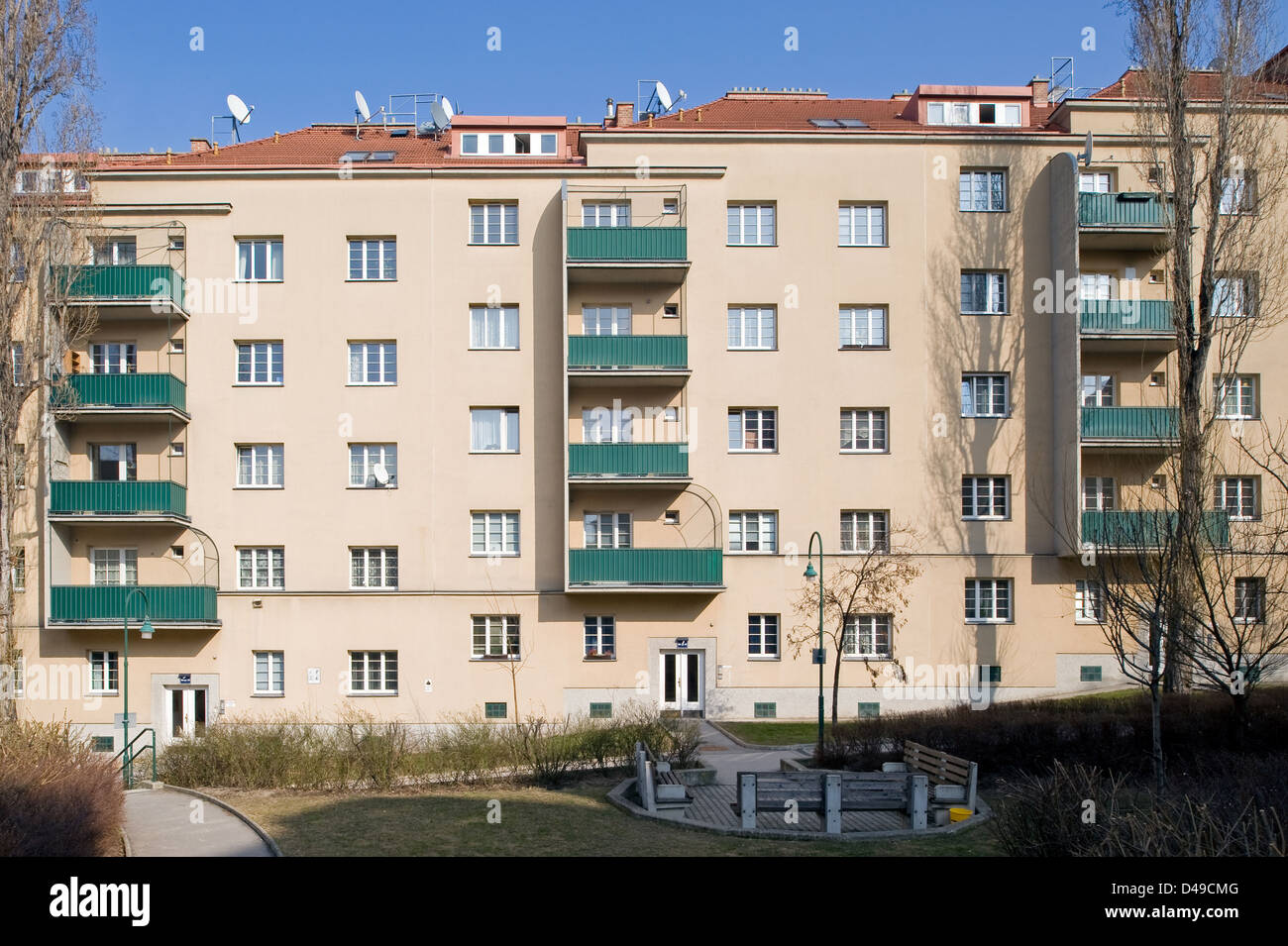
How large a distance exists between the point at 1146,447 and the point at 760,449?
1225cm

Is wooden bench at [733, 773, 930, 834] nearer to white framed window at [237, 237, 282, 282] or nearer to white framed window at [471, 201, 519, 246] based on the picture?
white framed window at [471, 201, 519, 246]

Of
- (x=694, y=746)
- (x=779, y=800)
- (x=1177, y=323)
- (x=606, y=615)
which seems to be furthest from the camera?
(x=606, y=615)

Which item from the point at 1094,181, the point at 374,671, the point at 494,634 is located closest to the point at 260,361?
the point at 374,671

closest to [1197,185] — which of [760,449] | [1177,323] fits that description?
[1177,323]

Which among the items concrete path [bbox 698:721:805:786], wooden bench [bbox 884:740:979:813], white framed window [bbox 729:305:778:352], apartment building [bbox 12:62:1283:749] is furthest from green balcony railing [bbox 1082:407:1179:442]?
wooden bench [bbox 884:740:979:813]

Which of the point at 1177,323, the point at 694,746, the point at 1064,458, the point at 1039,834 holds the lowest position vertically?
the point at 694,746

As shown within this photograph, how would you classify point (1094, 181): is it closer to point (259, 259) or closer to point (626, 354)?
point (626, 354)

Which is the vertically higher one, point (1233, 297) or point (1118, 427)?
point (1233, 297)

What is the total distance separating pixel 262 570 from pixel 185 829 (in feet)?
59.0

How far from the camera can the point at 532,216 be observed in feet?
112

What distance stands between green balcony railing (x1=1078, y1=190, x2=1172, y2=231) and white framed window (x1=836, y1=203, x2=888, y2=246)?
20.2ft

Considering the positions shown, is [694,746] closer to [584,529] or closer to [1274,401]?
[584,529]

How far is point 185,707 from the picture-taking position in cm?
3312

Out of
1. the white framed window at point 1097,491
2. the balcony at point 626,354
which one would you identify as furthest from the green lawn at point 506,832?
the white framed window at point 1097,491
